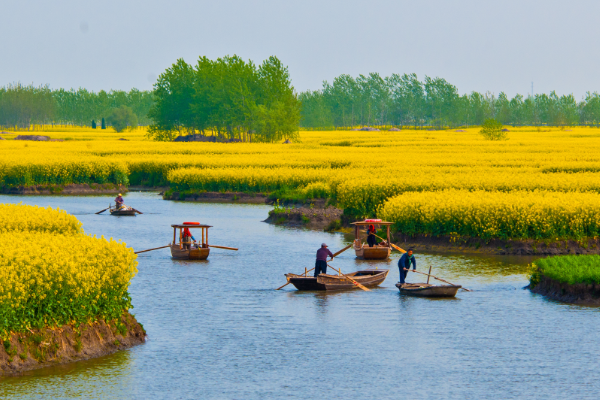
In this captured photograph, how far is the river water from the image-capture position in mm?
22719

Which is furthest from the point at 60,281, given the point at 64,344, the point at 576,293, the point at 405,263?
the point at 576,293

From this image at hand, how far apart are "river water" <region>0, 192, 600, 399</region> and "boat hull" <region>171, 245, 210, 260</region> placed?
2.25m

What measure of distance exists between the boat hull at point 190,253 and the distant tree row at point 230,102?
131 m

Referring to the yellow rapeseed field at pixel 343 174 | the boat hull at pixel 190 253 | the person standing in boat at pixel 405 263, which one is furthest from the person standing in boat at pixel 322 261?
the yellow rapeseed field at pixel 343 174

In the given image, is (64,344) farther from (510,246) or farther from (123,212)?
(123,212)

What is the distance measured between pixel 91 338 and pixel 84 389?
277 centimetres

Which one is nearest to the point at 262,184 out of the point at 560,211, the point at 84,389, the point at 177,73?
the point at 560,211

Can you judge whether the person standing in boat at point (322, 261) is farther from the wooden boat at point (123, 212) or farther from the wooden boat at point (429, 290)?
the wooden boat at point (123, 212)

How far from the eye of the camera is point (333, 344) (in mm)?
27219

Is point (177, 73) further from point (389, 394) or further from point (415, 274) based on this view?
point (389, 394)

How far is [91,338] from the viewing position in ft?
81.8

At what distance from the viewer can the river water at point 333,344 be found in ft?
74.5

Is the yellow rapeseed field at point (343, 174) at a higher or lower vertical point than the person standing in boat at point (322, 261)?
higher

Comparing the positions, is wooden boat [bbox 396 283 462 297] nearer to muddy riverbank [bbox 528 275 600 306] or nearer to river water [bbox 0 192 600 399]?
river water [bbox 0 192 600 399]
